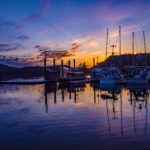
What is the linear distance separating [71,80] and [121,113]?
59.4m

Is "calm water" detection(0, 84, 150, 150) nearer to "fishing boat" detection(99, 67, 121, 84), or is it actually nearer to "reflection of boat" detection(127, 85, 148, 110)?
"reflection of boat" detection(127, 85, 148, 110)

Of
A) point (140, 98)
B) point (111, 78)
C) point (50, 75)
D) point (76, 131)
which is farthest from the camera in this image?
point (50, 75)

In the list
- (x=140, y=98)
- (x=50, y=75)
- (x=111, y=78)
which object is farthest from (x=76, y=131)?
(x=50, y=75)

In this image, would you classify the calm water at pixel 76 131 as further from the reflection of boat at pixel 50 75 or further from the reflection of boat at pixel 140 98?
the reflection of boat at pixel 50 75

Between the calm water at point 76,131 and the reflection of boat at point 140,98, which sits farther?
the reflection of boat at point 140,98

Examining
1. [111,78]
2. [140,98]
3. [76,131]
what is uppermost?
[111,78]

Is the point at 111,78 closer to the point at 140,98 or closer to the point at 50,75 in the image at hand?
the point at 50,75

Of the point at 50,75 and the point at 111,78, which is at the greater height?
the point at 50,75

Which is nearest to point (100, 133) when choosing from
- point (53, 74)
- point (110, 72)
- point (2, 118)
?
point (2, 118)

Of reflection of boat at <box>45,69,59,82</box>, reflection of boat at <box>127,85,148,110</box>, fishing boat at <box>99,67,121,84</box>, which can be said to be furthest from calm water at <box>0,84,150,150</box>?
reflection of boat at <box>45,69,59,82</box>

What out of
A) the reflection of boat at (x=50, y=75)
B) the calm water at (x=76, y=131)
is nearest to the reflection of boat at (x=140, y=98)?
the calm water at (x=76, y=131)

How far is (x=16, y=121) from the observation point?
23359 mm

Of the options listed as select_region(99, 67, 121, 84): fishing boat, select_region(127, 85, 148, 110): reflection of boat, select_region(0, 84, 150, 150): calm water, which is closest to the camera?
select_region(0, 84, 150, 150): calm water

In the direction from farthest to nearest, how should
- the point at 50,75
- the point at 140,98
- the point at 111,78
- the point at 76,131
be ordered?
the point at 50,75 < the point at 111,78 < the point at 140,98 < the point at 76,131
